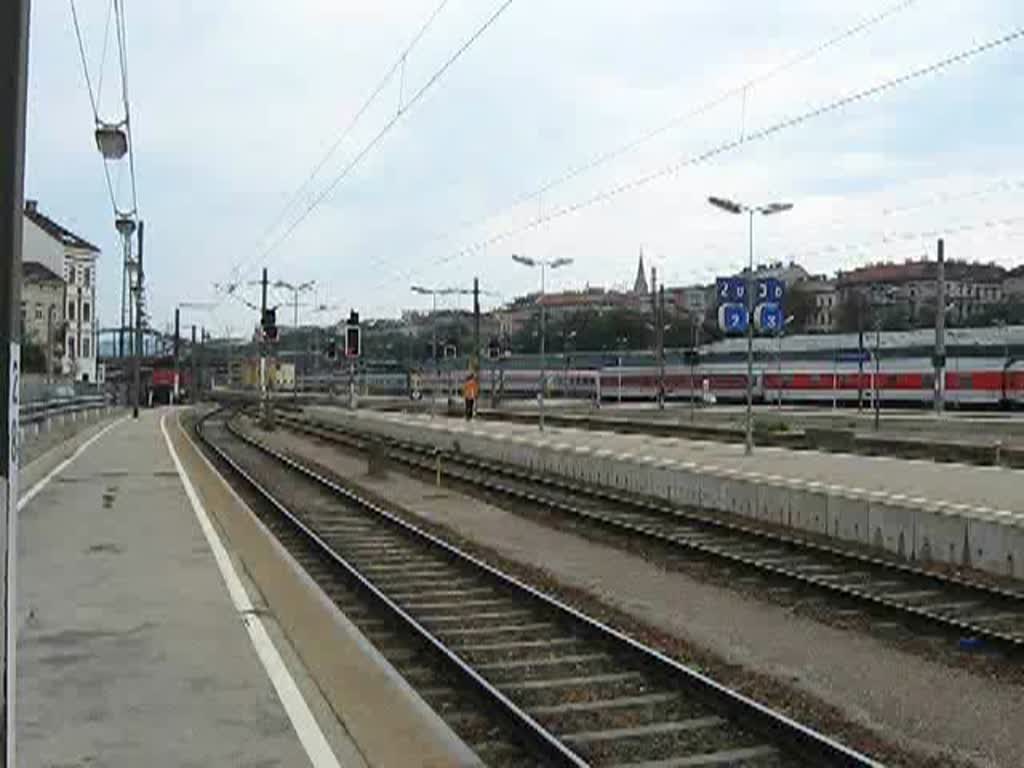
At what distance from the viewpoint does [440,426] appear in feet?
142

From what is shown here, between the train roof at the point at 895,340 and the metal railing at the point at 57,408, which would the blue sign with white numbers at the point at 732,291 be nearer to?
the metal railing at the point at 57,408

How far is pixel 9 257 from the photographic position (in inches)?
146

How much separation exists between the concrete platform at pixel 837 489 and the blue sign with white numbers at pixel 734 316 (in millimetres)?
2797

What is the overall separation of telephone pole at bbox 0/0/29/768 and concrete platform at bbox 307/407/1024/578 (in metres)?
11.9

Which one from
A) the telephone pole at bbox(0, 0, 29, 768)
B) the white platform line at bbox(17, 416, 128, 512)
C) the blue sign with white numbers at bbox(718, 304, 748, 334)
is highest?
the blue sign with white numbers at bbox(718, 304, 748, 334)

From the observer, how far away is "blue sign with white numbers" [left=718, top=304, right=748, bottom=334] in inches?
987

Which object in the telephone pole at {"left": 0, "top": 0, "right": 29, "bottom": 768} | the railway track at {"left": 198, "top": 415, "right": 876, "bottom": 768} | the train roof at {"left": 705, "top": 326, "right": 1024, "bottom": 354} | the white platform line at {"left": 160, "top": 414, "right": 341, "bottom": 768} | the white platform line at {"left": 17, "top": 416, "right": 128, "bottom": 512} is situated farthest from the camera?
the train roof at {"left": 705, "top": 326, "right": 1024, "bottom": 354}

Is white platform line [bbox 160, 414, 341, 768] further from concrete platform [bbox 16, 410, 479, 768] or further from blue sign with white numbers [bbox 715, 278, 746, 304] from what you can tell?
blue sign with white numbers [bbox 715, 278, 746, 304]

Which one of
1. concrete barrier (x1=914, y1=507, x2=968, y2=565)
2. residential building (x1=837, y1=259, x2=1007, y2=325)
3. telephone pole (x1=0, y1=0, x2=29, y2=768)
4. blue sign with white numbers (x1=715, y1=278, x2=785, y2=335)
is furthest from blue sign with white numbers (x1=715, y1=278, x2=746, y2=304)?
residential building (x1=837, y1=259, x2=1007, y2=325)

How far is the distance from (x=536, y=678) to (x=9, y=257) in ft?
21.1

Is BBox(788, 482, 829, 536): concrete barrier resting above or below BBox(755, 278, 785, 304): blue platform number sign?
below

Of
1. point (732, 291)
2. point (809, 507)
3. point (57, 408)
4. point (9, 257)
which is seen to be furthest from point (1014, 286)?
point (9, 257)

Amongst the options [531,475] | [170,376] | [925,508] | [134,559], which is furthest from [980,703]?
[170,376]

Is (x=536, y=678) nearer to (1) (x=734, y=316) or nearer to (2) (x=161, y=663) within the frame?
(2) (x=161, y=663)
